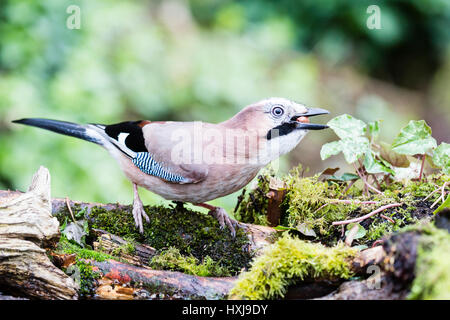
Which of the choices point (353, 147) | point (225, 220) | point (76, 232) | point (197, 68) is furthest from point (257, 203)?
point (197, 68)

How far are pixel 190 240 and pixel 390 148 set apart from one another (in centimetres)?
158

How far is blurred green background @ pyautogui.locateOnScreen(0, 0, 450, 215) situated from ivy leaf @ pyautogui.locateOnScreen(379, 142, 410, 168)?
8.53 feet

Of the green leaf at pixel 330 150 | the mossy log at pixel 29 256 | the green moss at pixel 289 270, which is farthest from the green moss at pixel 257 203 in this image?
the mossy log at pixel 29 256

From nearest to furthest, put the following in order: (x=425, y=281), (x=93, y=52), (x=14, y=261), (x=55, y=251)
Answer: (x=425, y=281), (x=14, y=261), (x=55, y=251), (x=93, y=52)

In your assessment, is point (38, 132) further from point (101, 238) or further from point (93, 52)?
point (101, 238)

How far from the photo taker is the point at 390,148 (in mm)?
3631

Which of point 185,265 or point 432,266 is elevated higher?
point 432,266

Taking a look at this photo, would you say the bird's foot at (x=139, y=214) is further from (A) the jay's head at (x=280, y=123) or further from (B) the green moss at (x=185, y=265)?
(A) the jay's head at (x=280, y=123)

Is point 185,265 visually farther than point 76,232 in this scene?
No

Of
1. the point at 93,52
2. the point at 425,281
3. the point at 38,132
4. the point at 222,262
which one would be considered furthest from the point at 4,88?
the point at 425,281

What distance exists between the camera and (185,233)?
352 cm

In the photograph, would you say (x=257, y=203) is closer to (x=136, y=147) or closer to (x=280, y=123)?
(x=280, y=123)

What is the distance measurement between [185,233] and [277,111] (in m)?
1.09

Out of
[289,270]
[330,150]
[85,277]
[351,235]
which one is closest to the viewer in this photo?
[289,270]
